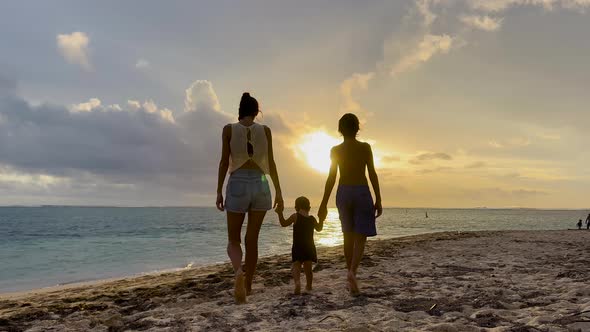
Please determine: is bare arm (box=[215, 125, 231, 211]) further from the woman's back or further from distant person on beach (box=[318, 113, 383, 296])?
the woman's back

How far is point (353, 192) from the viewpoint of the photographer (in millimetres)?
4949

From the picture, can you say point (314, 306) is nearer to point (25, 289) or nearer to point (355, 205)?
point (355, 205)

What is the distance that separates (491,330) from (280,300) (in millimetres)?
2411

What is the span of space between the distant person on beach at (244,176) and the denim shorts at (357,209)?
2.78 feet

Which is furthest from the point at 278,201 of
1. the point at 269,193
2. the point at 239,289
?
the point at 239,289

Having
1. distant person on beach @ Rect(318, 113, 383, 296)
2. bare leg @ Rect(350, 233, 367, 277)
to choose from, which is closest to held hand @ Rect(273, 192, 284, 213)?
distant person on beach @ Rect(318, 113, 383, 296)

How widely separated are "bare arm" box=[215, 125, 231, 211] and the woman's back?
1509 mm

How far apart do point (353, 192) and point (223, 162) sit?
1.72m

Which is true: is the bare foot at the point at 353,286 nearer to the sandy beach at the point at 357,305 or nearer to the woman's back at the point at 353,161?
the sandy beach at the point at 357,305

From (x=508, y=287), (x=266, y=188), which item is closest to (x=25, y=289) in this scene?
(x=266, y=188)

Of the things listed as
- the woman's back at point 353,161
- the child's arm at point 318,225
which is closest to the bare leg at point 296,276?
the child's arm at point 318,225

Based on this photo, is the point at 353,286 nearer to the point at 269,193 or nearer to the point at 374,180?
the point at 374,180

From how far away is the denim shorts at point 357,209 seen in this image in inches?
191

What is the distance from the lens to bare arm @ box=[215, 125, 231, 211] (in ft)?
15.2
